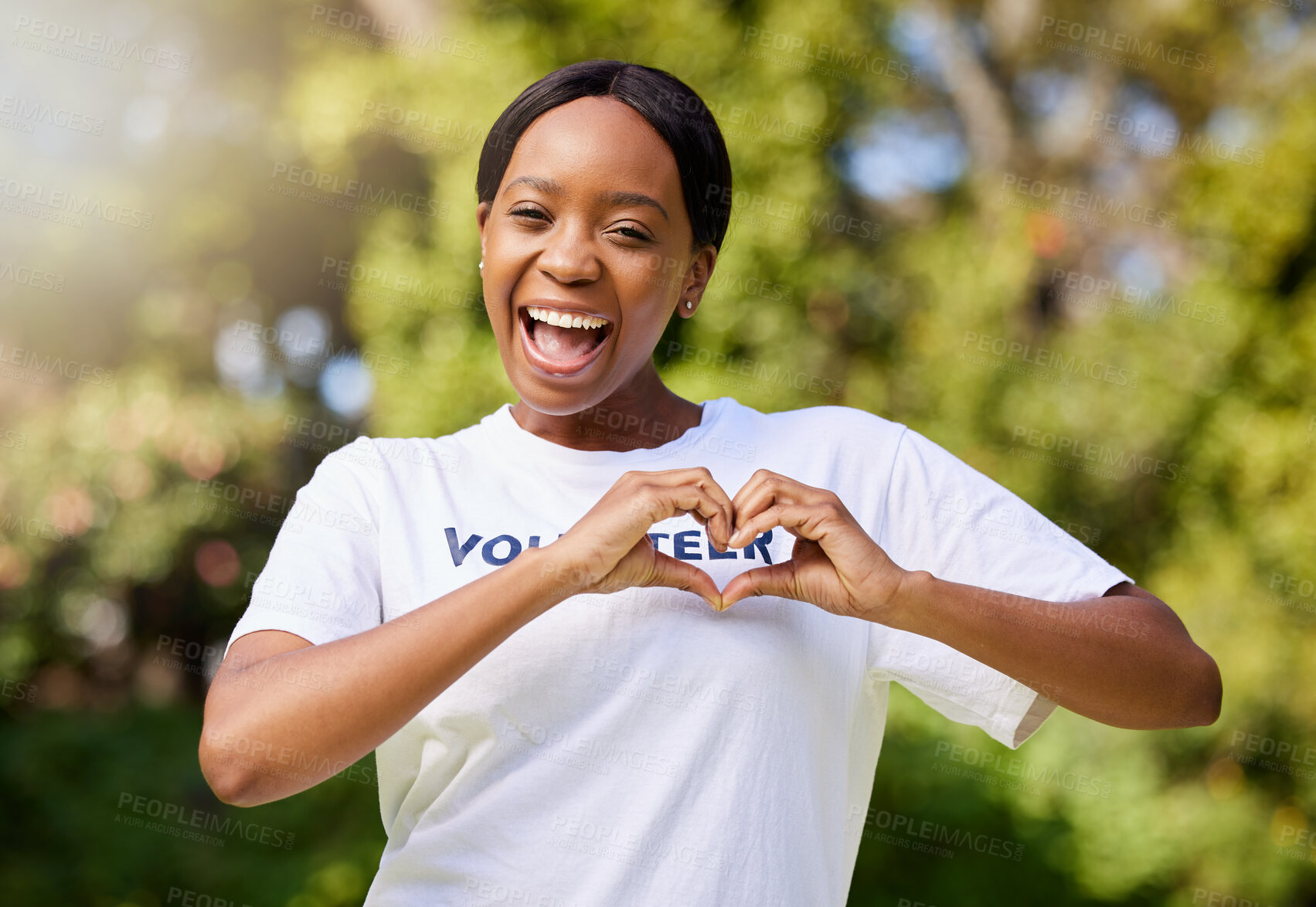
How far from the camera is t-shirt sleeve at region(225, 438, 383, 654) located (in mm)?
1451

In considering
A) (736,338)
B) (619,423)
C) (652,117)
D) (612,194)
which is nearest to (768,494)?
(619,423)

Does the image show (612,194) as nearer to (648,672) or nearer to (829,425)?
(829,425)

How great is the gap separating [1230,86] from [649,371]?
16.2 feet

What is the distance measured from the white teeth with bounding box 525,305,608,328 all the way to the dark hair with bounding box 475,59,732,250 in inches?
9.3

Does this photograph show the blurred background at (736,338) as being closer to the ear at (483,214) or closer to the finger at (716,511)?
the ear at (483,214)

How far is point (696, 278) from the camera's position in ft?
5.81

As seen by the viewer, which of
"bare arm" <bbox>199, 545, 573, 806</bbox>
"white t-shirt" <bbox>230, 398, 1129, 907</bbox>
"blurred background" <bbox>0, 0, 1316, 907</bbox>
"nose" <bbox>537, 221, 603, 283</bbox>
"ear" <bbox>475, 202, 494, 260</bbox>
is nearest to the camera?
"bare arm" <bbox>199, 545, 573, 806</bbox>

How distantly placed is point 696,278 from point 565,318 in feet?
0.97

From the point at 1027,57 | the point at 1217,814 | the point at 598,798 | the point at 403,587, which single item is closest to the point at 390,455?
the point at 403,587

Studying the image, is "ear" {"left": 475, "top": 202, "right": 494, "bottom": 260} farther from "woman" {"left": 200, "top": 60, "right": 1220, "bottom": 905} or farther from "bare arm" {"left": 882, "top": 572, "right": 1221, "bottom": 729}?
"bare arm" {"left": 882, "top": 572, "right": 1221, "bottom": 729}

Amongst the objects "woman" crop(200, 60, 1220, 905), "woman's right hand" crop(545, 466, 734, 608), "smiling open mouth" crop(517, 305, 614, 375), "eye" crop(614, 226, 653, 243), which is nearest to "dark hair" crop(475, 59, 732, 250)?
"woman" crop(200, 60, 1220, 905)

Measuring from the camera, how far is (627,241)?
1569 mm

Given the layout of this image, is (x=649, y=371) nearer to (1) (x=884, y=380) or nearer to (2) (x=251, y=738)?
(2) (x=251, y=738)

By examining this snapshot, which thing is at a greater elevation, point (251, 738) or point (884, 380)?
point (884, 380)
